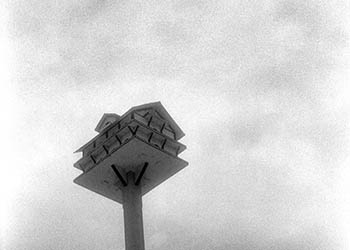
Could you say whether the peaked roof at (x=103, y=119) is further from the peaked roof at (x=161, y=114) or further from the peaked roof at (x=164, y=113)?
the peaked roof at (x=164, y=113)

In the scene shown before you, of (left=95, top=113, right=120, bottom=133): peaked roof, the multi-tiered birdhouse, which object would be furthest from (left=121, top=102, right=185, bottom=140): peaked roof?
(left=95, top=113, right=120, bottom=133): peaked roof

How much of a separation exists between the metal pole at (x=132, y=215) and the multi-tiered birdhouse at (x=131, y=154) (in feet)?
1.23

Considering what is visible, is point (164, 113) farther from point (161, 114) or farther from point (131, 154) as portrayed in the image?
point (131, 154)

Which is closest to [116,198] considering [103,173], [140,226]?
[103,173]

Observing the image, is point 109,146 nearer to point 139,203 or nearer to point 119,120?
point 119,120

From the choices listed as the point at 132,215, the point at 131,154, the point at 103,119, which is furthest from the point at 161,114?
the point at 132,215

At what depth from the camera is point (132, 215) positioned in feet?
86.5

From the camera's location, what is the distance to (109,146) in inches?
1125

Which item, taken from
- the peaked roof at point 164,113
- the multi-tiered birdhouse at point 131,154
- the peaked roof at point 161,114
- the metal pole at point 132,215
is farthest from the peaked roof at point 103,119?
the metal pole at point 132,215

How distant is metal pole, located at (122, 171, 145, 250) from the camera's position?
2536cm

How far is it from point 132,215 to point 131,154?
3342 mm

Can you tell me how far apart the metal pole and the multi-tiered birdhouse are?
1.23 ft

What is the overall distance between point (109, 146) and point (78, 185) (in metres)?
2.93

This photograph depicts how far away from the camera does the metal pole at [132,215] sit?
83.2 feet
